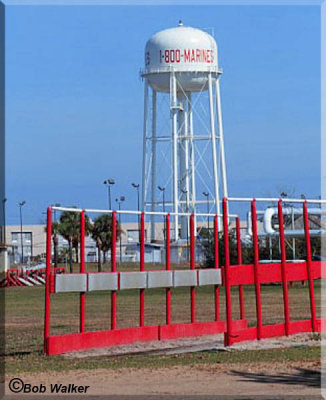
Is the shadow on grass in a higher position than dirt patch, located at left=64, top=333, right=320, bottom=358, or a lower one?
lower

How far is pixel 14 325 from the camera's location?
83.3 feet

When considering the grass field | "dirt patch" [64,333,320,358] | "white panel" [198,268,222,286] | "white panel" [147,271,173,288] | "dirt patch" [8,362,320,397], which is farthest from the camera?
"white panel" [198,268,222,286]

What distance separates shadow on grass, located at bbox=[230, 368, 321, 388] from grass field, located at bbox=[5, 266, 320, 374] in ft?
5.14

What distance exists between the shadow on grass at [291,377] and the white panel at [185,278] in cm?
519

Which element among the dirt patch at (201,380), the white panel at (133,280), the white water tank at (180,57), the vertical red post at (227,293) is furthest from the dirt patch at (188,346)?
the white water tank at (180,57)

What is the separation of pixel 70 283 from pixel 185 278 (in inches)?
106

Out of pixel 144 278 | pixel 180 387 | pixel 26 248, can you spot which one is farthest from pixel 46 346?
pixel 26 248

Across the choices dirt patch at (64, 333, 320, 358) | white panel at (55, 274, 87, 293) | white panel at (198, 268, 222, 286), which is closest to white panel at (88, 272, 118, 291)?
white panel at (55, 274, 87, 293)

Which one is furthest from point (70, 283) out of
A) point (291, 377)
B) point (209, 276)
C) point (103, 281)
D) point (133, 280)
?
point (291, 377)

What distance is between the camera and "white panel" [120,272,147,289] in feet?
59.6

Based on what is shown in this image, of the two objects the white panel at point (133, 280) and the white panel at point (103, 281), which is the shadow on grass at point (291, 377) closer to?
the white panel at point (103, 281)

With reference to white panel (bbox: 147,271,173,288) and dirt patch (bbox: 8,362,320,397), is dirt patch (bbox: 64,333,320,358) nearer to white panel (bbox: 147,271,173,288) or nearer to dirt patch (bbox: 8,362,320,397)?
white panel (bbox: 147,271,173,288)

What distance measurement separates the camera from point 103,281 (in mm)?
17781

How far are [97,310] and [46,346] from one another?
1506 cm
